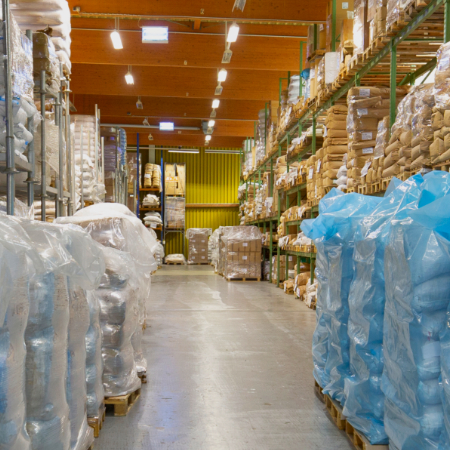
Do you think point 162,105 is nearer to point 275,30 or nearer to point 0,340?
point 275,30

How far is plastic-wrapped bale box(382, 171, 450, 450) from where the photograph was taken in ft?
6.81

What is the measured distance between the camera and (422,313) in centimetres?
213

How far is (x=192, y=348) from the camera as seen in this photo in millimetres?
5492

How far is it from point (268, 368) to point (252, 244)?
8.35 metres

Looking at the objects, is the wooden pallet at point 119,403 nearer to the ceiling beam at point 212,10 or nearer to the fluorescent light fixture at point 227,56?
the ceiling beam at point 212,10

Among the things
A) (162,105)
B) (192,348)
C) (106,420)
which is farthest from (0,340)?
(162,105)

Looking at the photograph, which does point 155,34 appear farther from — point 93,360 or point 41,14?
point 93,360

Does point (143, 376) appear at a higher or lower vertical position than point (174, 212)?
lower

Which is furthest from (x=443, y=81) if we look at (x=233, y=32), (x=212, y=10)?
(x=212, y=10)

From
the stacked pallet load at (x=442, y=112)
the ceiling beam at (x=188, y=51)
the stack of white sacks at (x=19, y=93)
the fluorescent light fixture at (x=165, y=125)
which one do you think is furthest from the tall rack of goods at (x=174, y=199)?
the stacked pallet load at (x=442, y=112)

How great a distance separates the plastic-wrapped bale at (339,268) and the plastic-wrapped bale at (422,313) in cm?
86

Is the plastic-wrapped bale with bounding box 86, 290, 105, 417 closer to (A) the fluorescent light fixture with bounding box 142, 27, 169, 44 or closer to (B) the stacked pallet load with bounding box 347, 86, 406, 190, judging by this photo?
(B) the stacked pallet load with bounding box 347, 86, 406, 190

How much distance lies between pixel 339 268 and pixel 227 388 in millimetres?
1490

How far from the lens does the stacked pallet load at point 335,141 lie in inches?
282
